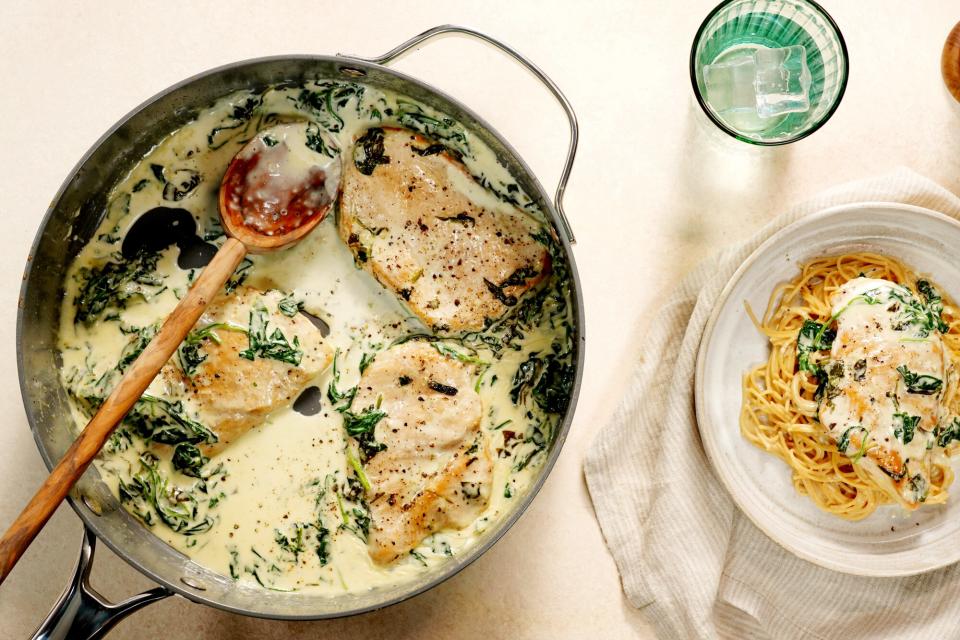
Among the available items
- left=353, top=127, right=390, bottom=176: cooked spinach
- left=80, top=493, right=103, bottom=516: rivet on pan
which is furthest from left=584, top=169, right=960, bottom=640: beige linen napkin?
left=80, top=493, right=103, bottom=516: rivet on pan

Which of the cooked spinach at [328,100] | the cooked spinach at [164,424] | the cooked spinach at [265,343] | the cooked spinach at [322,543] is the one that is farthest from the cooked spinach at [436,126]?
the cooked spinach at [322,543]

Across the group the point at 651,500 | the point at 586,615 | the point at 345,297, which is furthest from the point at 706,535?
the point at 345,297

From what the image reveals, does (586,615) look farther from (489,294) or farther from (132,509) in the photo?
(132,509)

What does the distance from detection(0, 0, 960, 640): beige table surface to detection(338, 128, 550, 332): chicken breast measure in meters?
0.23

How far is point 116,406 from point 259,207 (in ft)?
2.39


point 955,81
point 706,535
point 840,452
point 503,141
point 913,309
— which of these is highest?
point 503,141

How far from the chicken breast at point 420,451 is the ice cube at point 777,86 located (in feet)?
4.21

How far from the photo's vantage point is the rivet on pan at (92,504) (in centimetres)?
233

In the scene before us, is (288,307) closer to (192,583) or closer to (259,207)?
(259,207)

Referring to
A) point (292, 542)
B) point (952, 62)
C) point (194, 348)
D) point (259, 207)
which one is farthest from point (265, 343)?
point (952, 62)

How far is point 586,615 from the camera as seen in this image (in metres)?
2.57

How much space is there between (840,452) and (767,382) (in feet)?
0.98

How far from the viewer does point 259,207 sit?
2432mm

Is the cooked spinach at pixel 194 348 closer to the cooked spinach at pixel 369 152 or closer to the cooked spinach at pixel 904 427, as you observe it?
the cooked spinach at pixel 369 152
